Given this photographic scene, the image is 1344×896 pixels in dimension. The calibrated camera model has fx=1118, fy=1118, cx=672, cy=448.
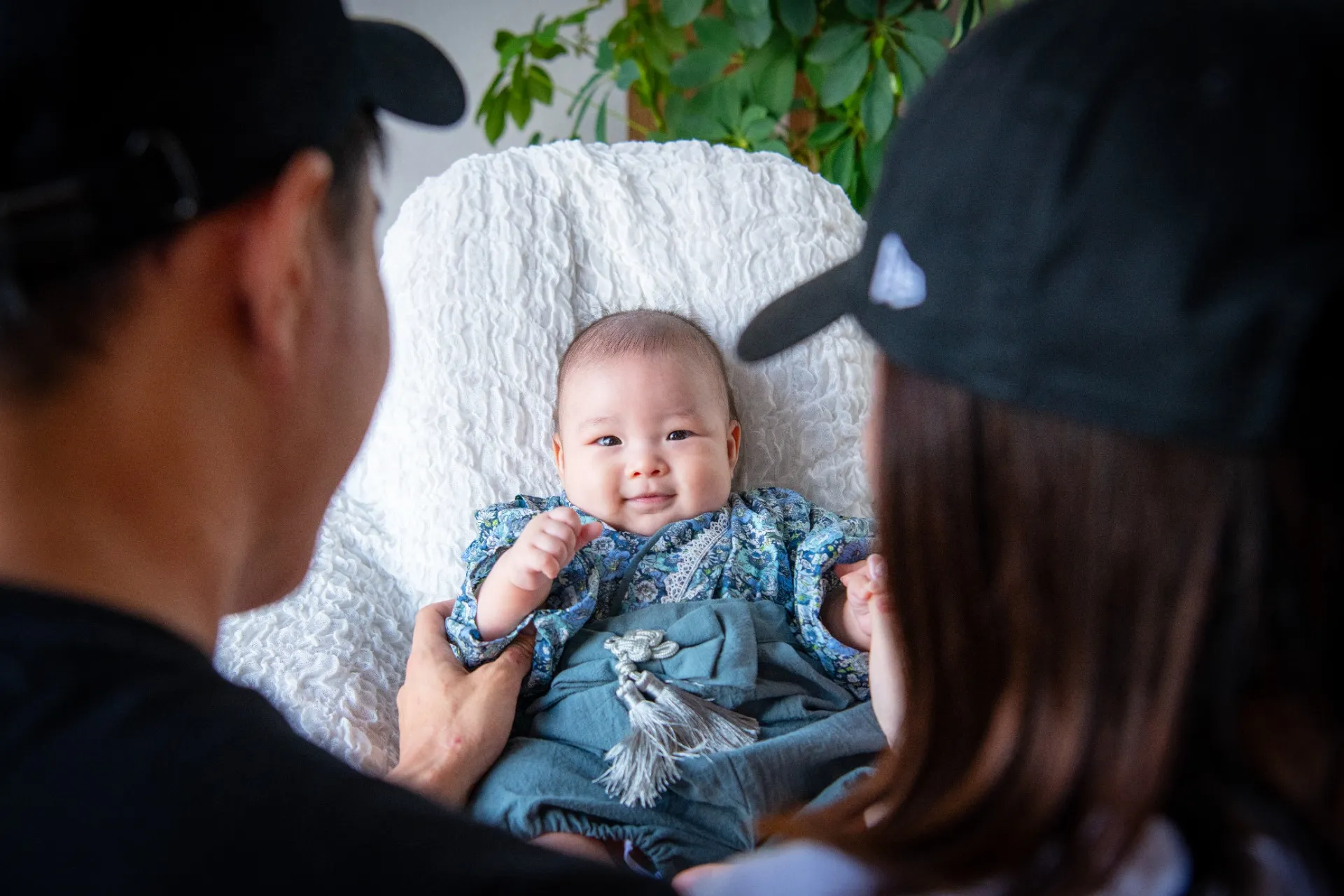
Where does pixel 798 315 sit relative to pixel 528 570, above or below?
above

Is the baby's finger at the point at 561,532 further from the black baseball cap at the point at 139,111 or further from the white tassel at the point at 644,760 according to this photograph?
the black baseball cap at the point at 139,111

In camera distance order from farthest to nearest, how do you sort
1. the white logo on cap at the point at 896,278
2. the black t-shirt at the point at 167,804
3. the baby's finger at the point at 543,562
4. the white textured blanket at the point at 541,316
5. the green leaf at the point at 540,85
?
the green leaf at the point at 540,85, the white textured blanket at the point at 541,316, the baby's finger at the point at 543,562, the white logo on cap at the point at 896,278, the black t-shirt at the point at 167,804

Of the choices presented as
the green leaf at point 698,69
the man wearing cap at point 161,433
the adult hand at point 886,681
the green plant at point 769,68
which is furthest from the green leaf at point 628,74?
the man wearing cap at point 161,433

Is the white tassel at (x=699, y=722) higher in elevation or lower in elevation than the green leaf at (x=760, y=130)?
lower

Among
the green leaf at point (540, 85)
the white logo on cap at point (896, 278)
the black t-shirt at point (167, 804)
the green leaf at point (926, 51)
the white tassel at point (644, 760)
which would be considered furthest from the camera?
the green leaf at point (540, 85)

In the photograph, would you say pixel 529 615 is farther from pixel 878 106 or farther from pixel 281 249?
pixel 878 106

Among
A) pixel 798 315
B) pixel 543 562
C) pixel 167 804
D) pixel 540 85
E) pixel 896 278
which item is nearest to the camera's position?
pixel 167 804

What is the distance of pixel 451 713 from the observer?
1204mm

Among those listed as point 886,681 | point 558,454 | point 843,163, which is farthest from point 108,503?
point 843,163

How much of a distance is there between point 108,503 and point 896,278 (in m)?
0.38

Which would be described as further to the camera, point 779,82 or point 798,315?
point 779,82

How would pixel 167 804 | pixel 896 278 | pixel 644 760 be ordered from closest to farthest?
pixel 167 804, pixel 896 278, pixel 644 760

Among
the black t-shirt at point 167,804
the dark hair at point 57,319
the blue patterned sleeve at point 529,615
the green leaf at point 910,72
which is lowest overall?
the blue patterned sleeve at point 529,615

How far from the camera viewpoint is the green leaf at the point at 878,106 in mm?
1854
